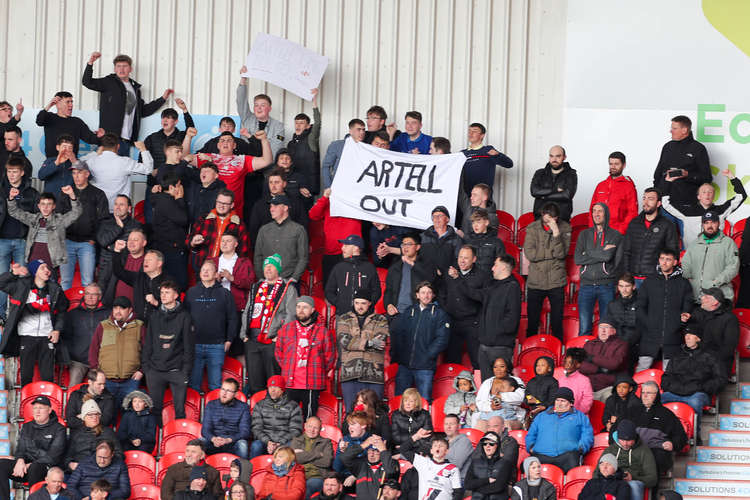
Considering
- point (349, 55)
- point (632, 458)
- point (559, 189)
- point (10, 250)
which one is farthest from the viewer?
point (349, 55)

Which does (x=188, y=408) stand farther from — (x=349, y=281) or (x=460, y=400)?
(x=460, y=400)

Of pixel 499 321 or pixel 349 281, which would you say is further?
pixel 349 281

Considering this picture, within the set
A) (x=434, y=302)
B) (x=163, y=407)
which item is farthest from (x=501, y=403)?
(x=163, y=407)

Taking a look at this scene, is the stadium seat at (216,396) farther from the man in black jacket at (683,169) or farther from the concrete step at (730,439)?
the man in black jacket at (683,169)

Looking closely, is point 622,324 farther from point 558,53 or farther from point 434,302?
point 558,53

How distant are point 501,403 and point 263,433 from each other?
2107 millimetres

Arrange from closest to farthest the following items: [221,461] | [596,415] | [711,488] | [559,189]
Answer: [711,488]
[221,461]
[596,415]
[559,189]

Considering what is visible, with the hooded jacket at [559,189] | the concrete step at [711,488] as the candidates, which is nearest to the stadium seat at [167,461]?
the concrete step at [711,488]

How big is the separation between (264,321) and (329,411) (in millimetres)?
1044

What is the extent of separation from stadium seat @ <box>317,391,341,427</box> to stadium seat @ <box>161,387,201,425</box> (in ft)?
3.72

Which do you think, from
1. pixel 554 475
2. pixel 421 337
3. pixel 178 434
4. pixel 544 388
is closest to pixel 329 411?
pixel 421 337

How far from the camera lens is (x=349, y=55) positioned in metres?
15.4

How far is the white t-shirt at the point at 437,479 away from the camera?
10.7m

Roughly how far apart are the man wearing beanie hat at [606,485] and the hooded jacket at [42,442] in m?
4.53
